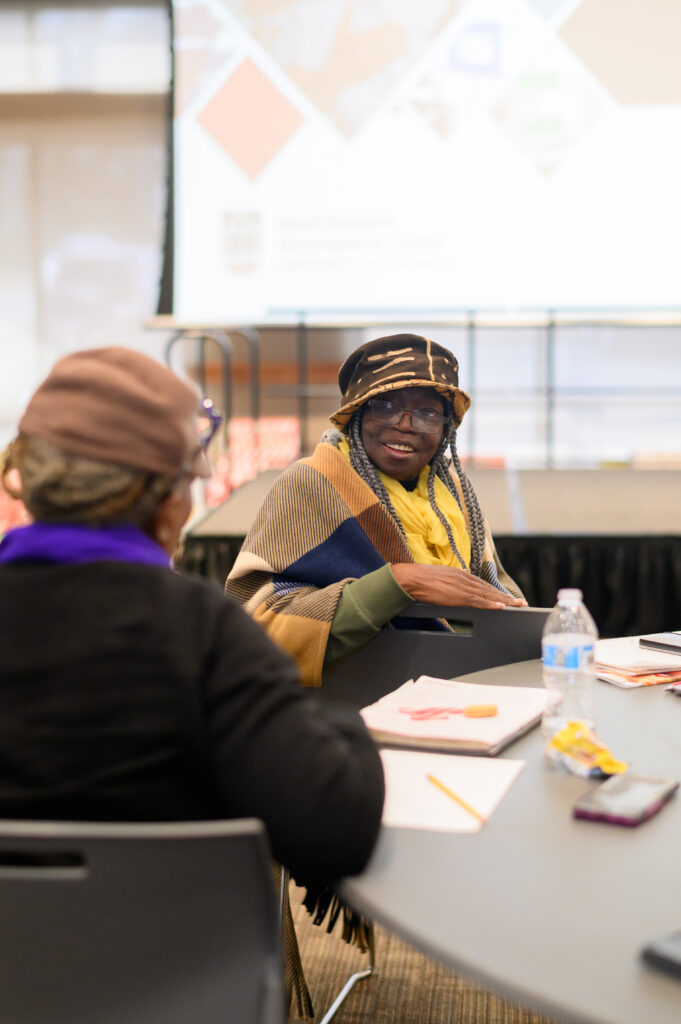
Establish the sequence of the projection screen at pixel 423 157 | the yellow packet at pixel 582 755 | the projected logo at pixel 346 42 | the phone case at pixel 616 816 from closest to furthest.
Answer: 1. the phone case at pixel 616 816
2. the yellow packet at pixel 582 755
3. the projection screen at pixel 423 157
4. the projected logo at pixel 346 42

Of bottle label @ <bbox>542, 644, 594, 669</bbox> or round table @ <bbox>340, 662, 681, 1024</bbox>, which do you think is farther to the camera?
bottle label @ <bbox>542, 644, 594, 669</bbox>

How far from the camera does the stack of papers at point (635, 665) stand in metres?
1.47

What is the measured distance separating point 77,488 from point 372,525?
1.06m

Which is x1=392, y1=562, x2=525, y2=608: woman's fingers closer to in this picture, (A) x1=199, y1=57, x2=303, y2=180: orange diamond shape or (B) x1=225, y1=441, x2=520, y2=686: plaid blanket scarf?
(B) x1=225, y1=441, x2=520, y2=686: plaid blanket scarf

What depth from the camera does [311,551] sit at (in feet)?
5.82

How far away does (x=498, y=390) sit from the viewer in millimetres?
5887

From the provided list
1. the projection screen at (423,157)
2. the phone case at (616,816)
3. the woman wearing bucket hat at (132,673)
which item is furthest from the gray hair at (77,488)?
the projection screen at (423,157)

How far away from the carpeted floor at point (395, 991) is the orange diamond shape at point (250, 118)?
13.0 feet

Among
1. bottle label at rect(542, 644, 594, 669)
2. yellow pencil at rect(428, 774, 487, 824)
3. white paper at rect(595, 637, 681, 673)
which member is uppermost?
bottle label at rect(542, 644, 594, 669)

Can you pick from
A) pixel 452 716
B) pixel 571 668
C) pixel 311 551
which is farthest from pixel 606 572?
pixel 452 716

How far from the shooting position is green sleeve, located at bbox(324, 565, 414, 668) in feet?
5.23

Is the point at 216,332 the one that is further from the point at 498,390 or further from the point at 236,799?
the point at 236,799

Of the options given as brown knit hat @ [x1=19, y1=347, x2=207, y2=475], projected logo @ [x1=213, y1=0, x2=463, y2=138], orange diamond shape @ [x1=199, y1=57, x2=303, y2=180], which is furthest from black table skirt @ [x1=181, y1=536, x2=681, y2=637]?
projected logo @ [x1=213, y1=0, x2=463, y2=138]

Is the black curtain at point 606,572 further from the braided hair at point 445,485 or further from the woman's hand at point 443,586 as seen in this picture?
the woman's hand at point 443,586
